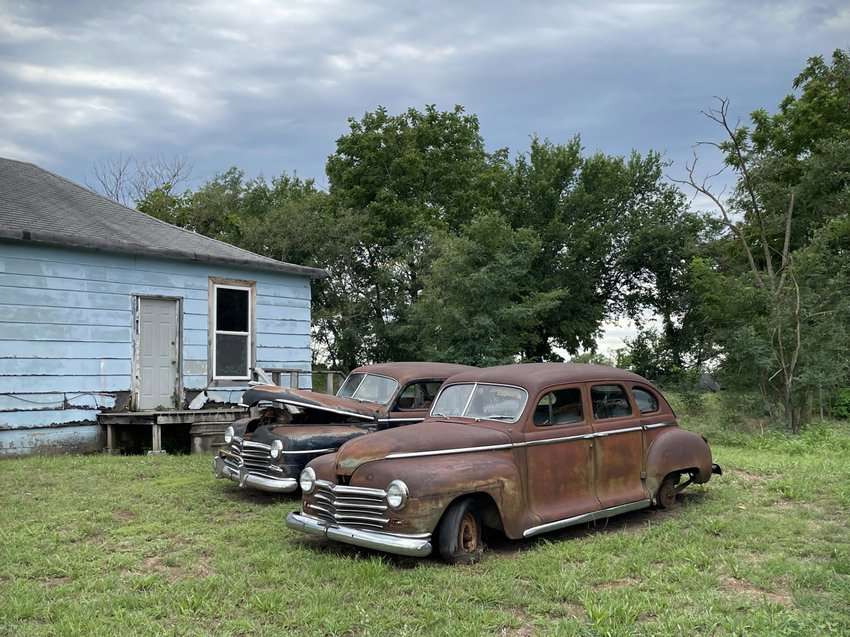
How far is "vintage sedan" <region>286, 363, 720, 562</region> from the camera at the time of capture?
6145 millimetres

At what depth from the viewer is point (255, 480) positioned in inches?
339

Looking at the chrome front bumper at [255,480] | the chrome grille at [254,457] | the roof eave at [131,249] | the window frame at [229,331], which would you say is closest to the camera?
the chrome front bumper at [255,480]

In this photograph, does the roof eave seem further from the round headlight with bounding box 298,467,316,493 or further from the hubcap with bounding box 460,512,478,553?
the hubcap with bounding box 460,512,478,553

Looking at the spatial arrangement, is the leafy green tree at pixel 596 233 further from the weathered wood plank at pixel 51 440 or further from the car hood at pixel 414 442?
the car hood at pixel 414 442

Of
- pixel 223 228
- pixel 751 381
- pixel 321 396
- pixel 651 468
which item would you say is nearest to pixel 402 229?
pixel 223 228

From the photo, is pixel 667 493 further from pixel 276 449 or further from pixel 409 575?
pixel 276 449

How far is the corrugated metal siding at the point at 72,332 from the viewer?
483 inches

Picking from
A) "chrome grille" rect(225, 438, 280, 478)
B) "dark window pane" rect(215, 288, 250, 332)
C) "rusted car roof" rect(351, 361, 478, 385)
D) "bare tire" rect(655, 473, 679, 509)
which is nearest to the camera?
"bare tire" rect(655, 473, 679, 509)

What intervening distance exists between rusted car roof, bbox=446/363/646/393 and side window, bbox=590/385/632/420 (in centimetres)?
11

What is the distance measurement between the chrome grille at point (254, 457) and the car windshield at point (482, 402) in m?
2.24

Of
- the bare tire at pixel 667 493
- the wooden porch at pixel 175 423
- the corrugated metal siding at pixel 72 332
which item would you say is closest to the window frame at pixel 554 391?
the bare tire at pixel 667 493

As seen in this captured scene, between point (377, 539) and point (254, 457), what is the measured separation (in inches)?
128

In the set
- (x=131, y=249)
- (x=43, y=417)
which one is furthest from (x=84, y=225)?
(x=43, y=417)

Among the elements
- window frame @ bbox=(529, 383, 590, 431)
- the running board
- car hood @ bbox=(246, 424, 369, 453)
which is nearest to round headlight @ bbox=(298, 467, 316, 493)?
car hood @ bbox=(246, 424, 369, 453)
